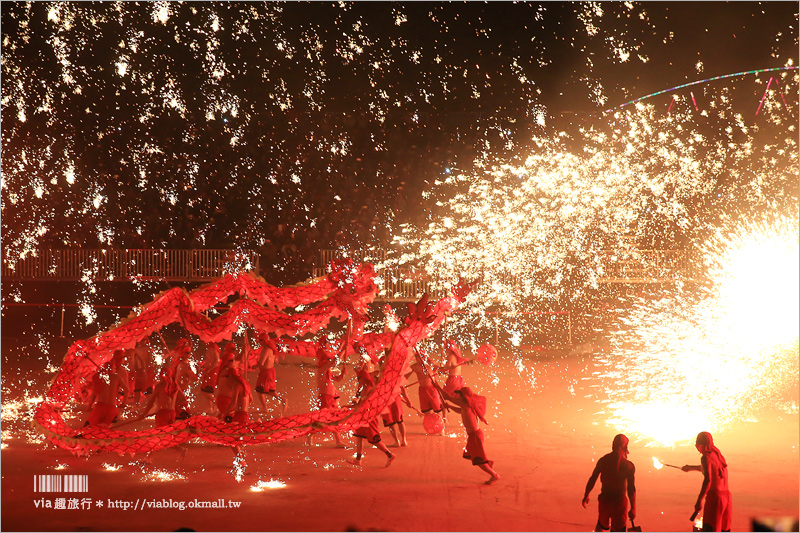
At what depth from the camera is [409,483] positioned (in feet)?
23.6

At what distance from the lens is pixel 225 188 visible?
2436cm

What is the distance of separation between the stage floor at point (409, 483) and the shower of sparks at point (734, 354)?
779mm

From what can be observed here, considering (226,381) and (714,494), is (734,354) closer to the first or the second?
(714,494)

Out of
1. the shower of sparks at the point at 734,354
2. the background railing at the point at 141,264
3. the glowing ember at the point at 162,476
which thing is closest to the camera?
the glowing ember at the point at 162,476

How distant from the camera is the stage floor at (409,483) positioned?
19.6ft

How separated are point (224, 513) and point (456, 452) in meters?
3.43

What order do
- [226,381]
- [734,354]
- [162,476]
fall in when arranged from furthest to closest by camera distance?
[734,354]
[226,381]
[162,476]

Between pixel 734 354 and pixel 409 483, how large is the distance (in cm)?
765

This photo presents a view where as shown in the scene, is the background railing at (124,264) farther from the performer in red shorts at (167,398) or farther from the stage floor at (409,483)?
the performer in red shorts at (167,398)

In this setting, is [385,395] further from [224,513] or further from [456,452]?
[224,513]

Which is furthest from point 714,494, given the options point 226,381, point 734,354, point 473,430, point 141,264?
point 141,264

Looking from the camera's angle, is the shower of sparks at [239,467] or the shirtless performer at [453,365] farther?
the shirtless performer at [453,365]

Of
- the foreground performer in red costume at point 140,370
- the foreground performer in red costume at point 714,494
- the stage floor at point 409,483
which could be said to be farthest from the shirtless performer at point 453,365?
the foreground performer in red costume at point 140,370

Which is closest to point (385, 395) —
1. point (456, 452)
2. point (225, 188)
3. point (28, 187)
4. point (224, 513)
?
point (456, 452)
